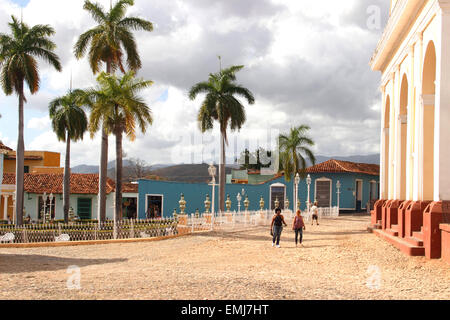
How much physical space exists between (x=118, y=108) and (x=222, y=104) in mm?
8915

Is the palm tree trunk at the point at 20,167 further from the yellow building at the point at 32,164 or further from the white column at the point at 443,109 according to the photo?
the white column at the point at 443,109

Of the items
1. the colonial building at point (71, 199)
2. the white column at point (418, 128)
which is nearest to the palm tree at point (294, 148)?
the colonial building at point (71, 199)

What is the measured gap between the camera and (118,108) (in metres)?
20.4

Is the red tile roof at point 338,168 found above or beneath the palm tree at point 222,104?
beneath

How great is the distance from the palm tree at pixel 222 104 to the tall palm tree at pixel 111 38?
522 centimetres

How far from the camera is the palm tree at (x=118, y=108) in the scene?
20.0 m

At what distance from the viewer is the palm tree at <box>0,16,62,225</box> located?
977 inches

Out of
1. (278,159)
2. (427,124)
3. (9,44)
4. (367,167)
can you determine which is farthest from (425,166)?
(367,167)

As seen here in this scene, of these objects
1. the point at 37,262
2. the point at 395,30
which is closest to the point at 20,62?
the point at 37,262

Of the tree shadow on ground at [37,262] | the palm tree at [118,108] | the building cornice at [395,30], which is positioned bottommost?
the tree shadow on ground at [37,262]

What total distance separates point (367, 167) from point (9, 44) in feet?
110

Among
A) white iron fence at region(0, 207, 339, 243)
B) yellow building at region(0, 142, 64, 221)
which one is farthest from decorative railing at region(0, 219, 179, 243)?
yellow building at region(0, 142, 64, 221)

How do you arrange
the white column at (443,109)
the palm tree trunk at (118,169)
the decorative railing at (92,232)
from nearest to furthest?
1. the white column at (443,109)
2. the decorative railing at (92,232)
3. the palm tree trunk at (118,169)
